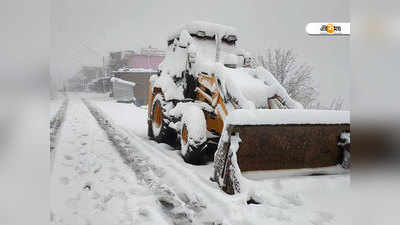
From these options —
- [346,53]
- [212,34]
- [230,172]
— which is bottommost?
[230,172]

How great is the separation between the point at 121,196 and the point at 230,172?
512 mm

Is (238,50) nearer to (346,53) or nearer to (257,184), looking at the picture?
(346,53)

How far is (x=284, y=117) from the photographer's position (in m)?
1.59

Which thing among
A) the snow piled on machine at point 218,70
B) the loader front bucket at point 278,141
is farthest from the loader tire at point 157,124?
the loader front bucket at point 278,141

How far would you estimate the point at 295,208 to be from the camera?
1.42 meters

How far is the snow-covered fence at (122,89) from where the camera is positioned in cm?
146

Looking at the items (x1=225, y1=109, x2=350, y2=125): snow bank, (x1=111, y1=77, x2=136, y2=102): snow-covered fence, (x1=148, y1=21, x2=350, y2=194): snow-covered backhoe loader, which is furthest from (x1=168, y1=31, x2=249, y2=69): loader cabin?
(x1=225, y1=109, x2=350, y2=125): snow bank

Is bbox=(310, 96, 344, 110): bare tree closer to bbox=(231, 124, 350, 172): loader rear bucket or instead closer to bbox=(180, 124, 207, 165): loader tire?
bbox=(231, 124, 350, 172): loader rear bucket

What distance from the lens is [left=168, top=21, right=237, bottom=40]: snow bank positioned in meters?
1.64

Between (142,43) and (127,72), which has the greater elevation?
(142,43)

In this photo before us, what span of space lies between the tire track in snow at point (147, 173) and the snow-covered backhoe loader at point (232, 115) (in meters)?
0.23
